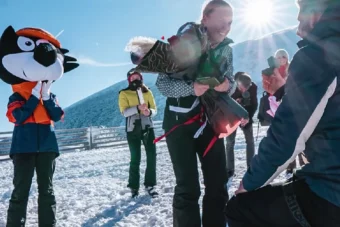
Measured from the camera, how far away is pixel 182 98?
8.94ft

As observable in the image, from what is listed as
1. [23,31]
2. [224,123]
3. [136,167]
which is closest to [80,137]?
[136,167]

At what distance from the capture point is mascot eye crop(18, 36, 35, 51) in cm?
347

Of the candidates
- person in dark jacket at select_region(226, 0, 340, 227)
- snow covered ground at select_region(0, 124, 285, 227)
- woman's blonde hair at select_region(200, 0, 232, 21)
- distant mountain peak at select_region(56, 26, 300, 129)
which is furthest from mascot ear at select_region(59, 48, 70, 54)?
distant mountain peak at select_region(56, 26, 300, 129)

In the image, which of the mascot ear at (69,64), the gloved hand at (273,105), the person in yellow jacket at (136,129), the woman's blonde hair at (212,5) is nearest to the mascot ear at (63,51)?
the mascot ear at (69,64)

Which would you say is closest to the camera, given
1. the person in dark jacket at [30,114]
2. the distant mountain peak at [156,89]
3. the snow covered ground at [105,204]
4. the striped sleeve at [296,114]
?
the striped sleeve at [296,114]

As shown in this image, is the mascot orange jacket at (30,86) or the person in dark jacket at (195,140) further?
A: the mascot orange jacket at (30,86)

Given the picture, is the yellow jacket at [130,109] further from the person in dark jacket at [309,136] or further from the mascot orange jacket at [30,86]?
the person in dark jacket at [309,136]

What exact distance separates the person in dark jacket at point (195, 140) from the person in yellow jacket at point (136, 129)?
8.18ft

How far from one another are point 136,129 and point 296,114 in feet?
12.9

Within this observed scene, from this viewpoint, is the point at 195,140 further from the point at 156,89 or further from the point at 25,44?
the point at 156,89

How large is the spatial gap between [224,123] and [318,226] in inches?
44.5

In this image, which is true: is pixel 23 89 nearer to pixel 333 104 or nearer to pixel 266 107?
pixel 333 104

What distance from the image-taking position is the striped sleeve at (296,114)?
57.6 inches

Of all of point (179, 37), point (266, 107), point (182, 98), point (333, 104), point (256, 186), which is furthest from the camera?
point (266, 107)
